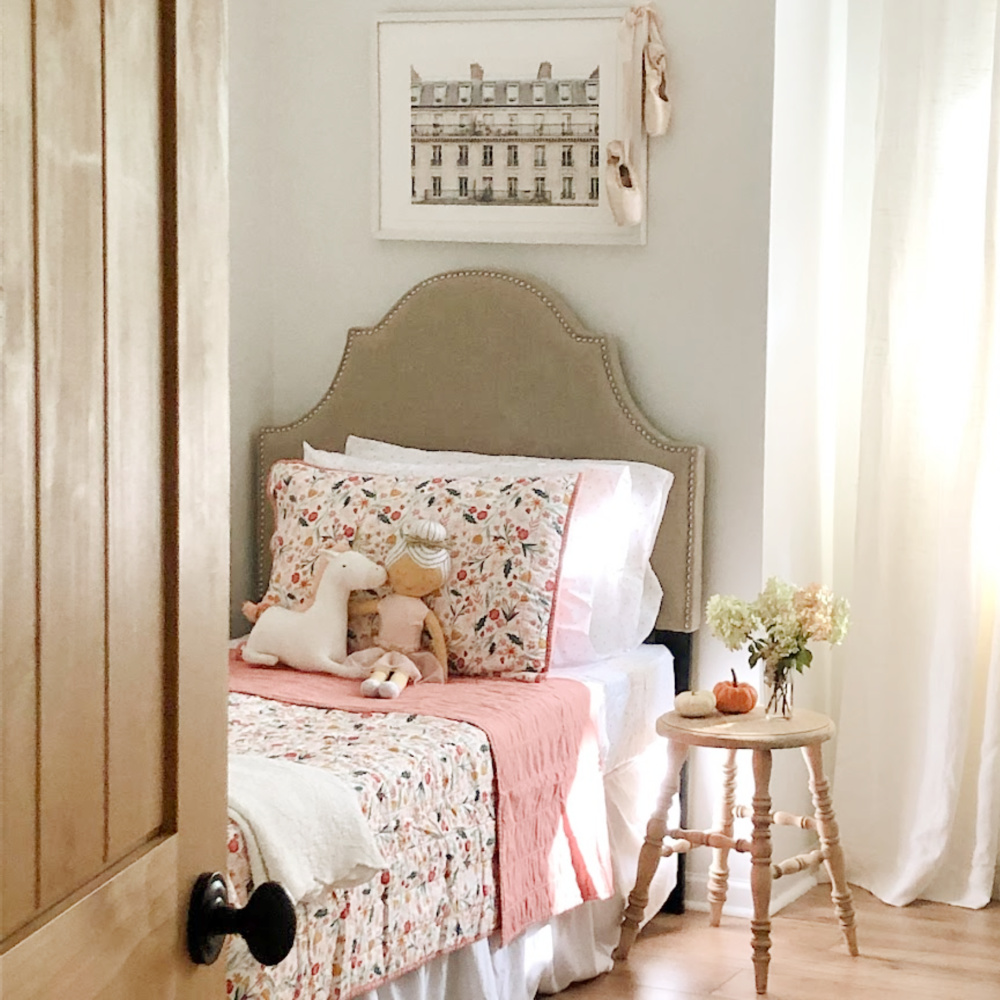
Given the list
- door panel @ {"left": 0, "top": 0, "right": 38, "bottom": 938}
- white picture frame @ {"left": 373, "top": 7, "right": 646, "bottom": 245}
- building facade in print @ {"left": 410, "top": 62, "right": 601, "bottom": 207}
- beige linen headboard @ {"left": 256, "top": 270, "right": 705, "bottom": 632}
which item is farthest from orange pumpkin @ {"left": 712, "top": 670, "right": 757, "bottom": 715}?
door panel @ {"left": 0, "top": 0, "right": 38, "bottom": 938}

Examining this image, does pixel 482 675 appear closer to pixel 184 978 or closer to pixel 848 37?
pixel 848 37

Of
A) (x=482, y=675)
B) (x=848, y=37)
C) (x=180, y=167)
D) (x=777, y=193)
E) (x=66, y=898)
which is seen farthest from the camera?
(x=848, y=37)

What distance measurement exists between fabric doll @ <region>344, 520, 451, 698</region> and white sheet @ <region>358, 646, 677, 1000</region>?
0.90 feet

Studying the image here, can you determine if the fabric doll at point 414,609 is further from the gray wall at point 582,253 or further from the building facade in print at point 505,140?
the building facade in print at point 505,140

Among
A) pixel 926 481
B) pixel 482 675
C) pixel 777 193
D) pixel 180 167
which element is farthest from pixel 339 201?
pixel 180 167

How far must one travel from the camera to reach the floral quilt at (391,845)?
2289 millimetres

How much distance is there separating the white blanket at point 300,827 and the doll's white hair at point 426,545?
2.95 feet

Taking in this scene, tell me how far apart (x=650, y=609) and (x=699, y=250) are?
0.84 metres

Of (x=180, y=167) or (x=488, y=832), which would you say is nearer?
(x=180, y=167)

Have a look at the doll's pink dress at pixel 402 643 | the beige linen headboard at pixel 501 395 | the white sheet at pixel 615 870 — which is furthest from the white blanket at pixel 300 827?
the beige linen headboard at pixel 501 395

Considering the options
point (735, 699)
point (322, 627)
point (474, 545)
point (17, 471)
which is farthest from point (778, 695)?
point (17, 471)

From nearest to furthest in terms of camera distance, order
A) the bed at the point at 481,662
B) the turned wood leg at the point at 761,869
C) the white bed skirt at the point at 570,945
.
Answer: the bed at the point at 481,662, the white bed skirt at the point at 570,945, the turned wood leg at the point at 761,869

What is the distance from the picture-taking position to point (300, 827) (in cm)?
225

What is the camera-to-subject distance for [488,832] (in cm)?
280
